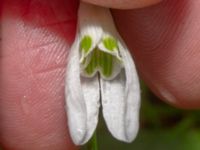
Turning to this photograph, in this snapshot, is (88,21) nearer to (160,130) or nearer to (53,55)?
(53,55)

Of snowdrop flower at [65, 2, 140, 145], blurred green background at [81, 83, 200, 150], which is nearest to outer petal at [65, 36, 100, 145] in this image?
snowdrop flower at [65, 2, 140, 145]

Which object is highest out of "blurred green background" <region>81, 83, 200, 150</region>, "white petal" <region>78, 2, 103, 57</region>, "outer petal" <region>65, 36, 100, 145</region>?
"white petal" <region>78, 2, 103, 57</region>

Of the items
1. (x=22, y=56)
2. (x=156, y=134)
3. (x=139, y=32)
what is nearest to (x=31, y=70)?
(x=22, y=56)

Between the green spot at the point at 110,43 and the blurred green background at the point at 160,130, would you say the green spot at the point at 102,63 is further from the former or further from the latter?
the blurred green background at the point at 160,130

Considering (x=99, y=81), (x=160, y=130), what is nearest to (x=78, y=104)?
(x=99, y=81)

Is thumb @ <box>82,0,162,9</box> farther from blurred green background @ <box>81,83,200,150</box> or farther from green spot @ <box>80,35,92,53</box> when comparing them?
blurred green background @ <box>81,83,200,150</box>

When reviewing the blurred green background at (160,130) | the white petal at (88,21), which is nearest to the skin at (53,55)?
the white petal at (88,21)
